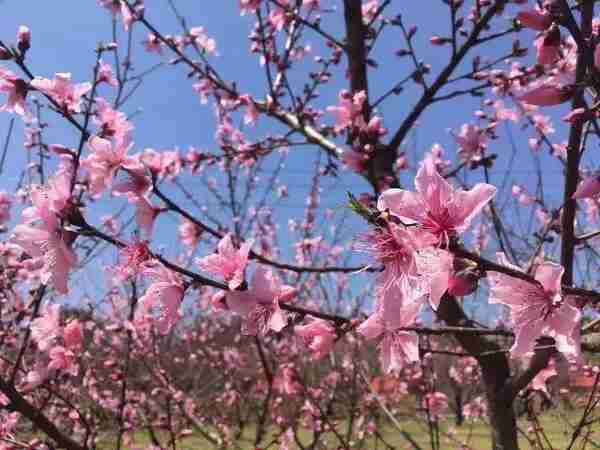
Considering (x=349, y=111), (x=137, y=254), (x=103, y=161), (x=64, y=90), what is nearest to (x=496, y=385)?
(x=349, y=111)

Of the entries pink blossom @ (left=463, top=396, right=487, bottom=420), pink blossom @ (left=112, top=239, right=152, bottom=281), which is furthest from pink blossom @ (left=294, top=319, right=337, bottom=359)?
pink blossom @ (left=463, top=396, right=487, bottom=420)

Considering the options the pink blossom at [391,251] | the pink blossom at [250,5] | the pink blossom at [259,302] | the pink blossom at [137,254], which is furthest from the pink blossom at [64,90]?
the pink blossom at [250,5]

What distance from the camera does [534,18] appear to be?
1286mm

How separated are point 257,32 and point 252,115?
698 millimetres

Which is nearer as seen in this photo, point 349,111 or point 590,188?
point 590,188

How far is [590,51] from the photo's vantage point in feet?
3.59

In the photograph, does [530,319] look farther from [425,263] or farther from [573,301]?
[425,263]

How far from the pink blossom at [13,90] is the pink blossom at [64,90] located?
0.18m

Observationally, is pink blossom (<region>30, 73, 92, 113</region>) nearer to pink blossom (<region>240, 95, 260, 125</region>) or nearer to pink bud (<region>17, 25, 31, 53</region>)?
pink bud (<region>17, 25, 31, 53</region>)

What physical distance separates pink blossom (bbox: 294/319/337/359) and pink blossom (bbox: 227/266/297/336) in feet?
0.92

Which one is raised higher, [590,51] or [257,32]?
[257,32]

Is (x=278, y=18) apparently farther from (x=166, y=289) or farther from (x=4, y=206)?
(x=166, y=289)

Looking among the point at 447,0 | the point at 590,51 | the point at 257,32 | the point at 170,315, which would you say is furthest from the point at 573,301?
the point at 257,32

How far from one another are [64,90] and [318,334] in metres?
1.23
